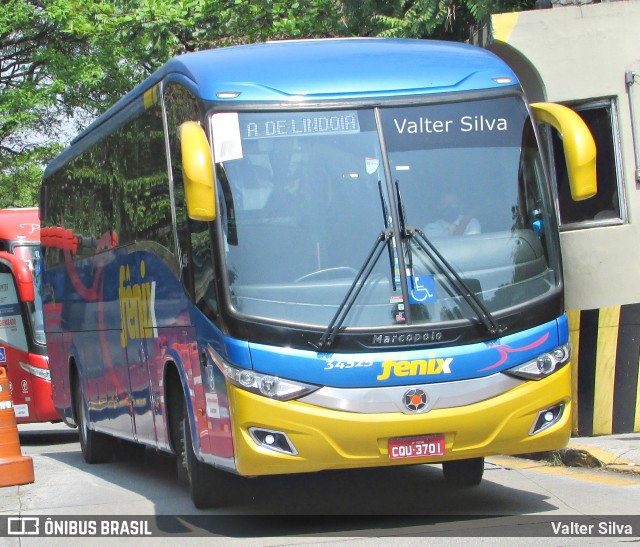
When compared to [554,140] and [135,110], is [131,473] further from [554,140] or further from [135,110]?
[554,140]

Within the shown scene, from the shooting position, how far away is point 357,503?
9.57 meters

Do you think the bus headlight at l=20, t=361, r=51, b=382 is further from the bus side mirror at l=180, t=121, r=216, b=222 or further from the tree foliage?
the bus side mirror at l=180, t=121, r=216, b=222

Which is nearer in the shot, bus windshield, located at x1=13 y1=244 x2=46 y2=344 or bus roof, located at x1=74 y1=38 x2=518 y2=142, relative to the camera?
bus roof, located at x1=74 y1=38 x2=518 y2=142

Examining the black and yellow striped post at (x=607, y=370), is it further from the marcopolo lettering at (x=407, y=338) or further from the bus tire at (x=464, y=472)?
the marcopolo lettering at (x=407, y=338)

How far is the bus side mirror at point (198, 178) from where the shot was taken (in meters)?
7.82

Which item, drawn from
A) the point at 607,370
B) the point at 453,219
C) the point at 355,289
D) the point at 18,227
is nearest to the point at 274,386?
the point at 355,289

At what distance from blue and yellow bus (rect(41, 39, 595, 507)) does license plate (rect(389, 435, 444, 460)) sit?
0.01 metres

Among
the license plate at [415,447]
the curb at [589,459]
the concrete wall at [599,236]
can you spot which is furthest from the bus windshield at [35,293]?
the license plate at [415,447]

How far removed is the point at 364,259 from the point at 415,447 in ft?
4.05

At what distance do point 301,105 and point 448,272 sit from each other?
4.84 ft

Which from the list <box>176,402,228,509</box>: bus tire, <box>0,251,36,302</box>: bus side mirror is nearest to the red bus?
<box>0,251,36,302</box>: bus side mirror

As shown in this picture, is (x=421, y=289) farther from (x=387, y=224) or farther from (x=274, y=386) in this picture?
(x=274, y=386)

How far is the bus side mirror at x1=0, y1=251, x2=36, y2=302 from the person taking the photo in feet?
64.0

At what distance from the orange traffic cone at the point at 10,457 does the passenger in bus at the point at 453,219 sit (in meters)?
5.16
